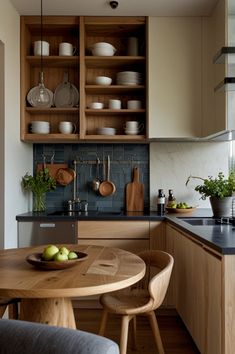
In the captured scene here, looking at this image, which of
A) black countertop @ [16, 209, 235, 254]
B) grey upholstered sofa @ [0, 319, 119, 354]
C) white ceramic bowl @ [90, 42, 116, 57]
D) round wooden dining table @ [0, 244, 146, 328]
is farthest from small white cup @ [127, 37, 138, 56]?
grey upholstered sofa @ [0, 319, 119, 354]

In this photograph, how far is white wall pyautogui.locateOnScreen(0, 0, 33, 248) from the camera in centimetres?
291

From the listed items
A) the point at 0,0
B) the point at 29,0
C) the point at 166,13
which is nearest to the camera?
the point at 0,0

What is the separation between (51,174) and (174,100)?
1451mm

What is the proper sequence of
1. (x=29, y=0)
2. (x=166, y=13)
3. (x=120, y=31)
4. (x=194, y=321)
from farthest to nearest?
(x=120, y=31) < (x=166, y=13) < (x=29, y=0) < (x=194, y=321)

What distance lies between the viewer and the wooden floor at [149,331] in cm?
251

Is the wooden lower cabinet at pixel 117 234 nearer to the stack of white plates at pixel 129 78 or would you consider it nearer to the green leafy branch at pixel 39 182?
the green leafy branch at pixel 39 182

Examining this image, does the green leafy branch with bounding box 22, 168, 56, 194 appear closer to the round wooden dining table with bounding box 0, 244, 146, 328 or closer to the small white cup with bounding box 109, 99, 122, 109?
the small white cup with bounding box 109, 99, 122, 109

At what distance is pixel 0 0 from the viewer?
283cm

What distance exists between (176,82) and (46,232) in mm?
1801

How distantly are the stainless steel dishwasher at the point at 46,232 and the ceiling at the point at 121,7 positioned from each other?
6.22 ft

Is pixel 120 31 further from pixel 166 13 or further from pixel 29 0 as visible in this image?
pixel 29 0

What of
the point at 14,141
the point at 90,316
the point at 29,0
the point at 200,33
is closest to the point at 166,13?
the point at 200,33

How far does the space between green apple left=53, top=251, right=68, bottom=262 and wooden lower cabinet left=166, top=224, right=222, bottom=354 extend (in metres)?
0.73

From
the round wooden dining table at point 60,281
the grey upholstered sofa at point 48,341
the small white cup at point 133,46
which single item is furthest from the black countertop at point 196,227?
the small white cup at point 133,46
